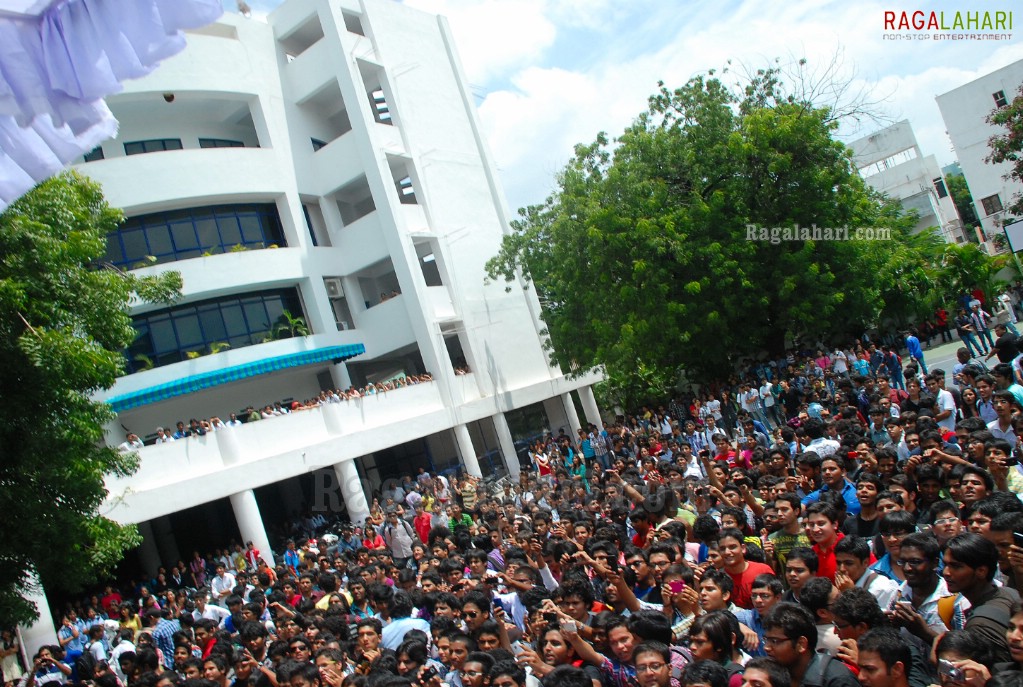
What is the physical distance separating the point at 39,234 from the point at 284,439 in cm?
952

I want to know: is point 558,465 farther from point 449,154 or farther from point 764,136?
point 449,154

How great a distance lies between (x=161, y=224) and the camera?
66.5ft

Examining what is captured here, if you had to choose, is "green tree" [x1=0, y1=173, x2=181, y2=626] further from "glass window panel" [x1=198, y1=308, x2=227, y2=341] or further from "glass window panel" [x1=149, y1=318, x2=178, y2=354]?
"glass window panel" [x1=198, y1=308, x2=227, y2=341]

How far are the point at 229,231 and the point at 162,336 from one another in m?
3.15

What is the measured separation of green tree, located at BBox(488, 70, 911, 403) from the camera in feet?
64.0

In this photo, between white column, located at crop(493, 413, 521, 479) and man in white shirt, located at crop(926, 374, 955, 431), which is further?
white column, located at crop(493, 413, 521, 479)

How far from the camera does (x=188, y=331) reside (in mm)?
20234

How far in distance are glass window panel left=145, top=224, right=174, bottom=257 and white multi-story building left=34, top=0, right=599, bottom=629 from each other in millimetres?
34

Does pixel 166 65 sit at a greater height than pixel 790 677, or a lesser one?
greater

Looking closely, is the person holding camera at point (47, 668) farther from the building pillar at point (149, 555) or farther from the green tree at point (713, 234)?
the green tree at point (713, 234)

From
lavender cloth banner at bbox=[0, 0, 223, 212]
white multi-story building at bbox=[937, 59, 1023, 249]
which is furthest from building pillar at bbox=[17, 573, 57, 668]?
white multi-story building at bbox=[937, 59, 1023, 249]

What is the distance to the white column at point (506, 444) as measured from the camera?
23.6 metres

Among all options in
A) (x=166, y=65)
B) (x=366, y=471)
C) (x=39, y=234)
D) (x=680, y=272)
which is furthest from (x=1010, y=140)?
(x=39, y=234)

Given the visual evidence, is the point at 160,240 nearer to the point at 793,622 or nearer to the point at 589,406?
the point at 589,406
